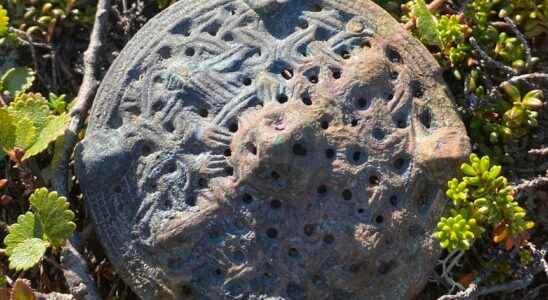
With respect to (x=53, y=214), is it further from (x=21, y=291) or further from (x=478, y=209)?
(x=478, y=209)

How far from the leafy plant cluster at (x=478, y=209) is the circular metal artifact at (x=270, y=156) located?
0.06 meters

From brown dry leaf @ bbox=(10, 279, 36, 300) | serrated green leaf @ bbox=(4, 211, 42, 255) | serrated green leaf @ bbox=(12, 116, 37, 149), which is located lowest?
brown dry leaf @ bbox=(10, 279, 36, 300)

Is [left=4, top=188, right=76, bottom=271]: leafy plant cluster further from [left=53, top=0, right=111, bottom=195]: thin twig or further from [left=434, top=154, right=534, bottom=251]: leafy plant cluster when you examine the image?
[left=434, top=154, right=534, bottom=251]: leafy plant cluster

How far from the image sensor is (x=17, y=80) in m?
2.39

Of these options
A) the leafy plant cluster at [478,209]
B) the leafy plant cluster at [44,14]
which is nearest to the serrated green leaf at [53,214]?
the leafy plant cluster at [44,14]

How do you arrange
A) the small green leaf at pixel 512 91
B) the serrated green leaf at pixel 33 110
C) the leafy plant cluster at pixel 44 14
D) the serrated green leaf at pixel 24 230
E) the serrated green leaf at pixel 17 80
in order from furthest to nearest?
the leafy plant cluster at pixel 44 14, the serrated green leaf at pixel 17 80, the small green leaf at pixel 512 91, the serrated green leaf at pixel 33 110, the serrated green leaf at pixel 24 230

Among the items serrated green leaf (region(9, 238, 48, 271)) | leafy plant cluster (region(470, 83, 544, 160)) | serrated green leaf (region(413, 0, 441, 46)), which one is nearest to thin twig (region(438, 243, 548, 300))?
leafy plant cluster (region(470, 83, 544, 160))

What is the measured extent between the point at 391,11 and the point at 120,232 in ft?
3.77

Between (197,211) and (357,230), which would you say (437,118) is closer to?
(357,230)

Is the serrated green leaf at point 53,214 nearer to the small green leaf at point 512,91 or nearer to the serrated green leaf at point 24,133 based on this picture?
the serrated green leaf at point 24,133

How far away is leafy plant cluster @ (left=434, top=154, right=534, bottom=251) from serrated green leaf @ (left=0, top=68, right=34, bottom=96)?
1364mm

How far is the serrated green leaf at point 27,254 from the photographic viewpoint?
198 cm

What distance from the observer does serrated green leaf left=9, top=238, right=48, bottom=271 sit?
6.49 feet

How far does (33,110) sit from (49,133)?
0.10 metres
